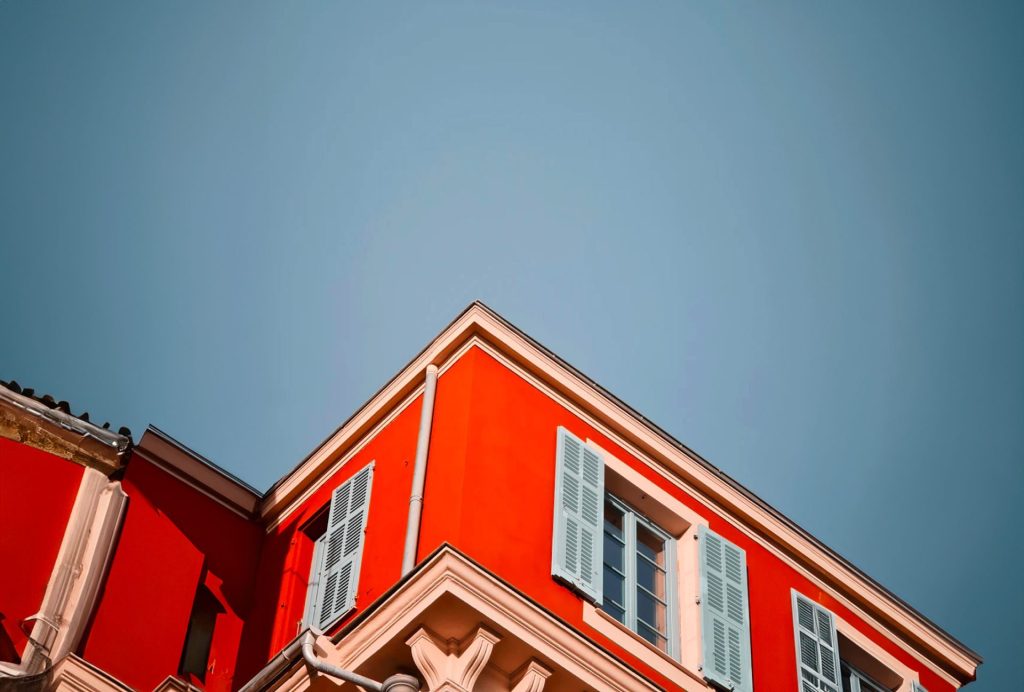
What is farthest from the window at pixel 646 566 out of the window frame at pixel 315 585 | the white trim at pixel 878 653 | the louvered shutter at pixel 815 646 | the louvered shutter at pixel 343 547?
the window frame at pixel 315 585

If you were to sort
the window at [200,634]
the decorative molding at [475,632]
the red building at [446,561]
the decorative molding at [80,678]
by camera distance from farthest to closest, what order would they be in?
the window at [200,634] → the decorative molding at [80,678] → the red building at [446,561] → the decorative molding at [475,632]

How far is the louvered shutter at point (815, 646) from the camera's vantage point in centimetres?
1775

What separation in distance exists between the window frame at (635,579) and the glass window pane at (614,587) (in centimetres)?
3

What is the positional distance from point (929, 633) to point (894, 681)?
0.86 m

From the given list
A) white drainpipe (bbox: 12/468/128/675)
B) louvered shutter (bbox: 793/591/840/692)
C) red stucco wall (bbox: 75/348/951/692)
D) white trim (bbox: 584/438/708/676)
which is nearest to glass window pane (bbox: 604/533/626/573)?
A: white trim (bbox: 584/438/708/676)

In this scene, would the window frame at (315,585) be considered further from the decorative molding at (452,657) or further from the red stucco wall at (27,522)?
the decorative molding at (452,657)

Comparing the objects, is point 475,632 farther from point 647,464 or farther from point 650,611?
point 647,464

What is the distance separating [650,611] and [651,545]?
40.9 inches

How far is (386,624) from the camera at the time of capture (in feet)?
46.8

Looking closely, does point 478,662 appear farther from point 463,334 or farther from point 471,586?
point 463,334

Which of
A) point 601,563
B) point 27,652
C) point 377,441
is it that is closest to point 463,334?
point 377,441

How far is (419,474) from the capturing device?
16.1m

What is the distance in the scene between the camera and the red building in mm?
14484

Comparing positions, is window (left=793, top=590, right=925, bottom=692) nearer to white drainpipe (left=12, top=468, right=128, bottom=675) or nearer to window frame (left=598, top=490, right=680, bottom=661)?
window frame (left=598, top=490, right=680, bottom=661)
